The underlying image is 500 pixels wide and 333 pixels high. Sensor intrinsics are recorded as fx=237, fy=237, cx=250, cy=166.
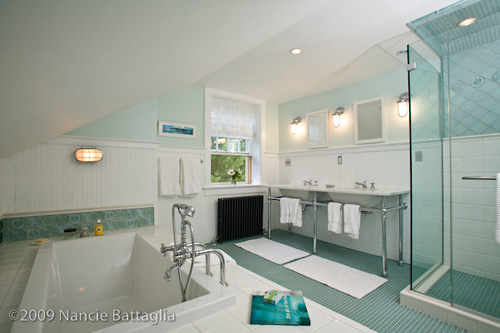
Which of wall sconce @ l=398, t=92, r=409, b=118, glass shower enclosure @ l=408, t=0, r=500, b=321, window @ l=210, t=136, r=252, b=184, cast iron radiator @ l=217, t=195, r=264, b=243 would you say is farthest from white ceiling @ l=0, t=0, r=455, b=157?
cast iron radiator @ l=217, t=195, r=264, b=243

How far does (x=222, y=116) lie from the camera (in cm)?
405

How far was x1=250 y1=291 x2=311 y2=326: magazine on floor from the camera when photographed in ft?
3.43

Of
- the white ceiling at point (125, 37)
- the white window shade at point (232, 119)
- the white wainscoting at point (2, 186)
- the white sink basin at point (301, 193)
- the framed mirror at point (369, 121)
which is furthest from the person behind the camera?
the white window shade at point (232, 119)

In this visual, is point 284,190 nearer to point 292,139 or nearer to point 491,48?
point 292,139

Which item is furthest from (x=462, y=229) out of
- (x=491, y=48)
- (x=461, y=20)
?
(x=461, y=20)

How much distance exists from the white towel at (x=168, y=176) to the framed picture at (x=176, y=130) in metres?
0.36

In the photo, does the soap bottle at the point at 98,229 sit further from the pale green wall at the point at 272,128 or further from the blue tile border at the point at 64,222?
the pale green wall at the point at 272,128

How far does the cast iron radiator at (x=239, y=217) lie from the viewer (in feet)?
12.2

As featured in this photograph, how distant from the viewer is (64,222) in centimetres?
A: 239

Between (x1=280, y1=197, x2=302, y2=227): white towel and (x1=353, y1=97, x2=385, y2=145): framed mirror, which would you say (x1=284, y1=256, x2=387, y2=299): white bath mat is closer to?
(x1=280, y1=197, x2=302, y2=227): white towel

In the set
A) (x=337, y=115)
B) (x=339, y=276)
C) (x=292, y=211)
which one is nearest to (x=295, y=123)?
(x=337, y=115)

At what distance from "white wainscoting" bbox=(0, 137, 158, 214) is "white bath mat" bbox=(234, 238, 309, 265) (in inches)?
60.2

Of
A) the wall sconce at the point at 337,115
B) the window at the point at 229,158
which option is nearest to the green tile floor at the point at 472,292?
the wall sconce at the point at 337,115

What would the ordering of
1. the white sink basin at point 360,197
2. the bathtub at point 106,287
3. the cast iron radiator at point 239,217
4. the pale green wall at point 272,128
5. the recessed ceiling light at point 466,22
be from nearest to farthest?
the bathtub at point 106,287
the recessed ceiling light at point 466,22
the white sink basin at point 360,197
the cast iron radiator at point 239,217
the pale green wall at point 272,128
